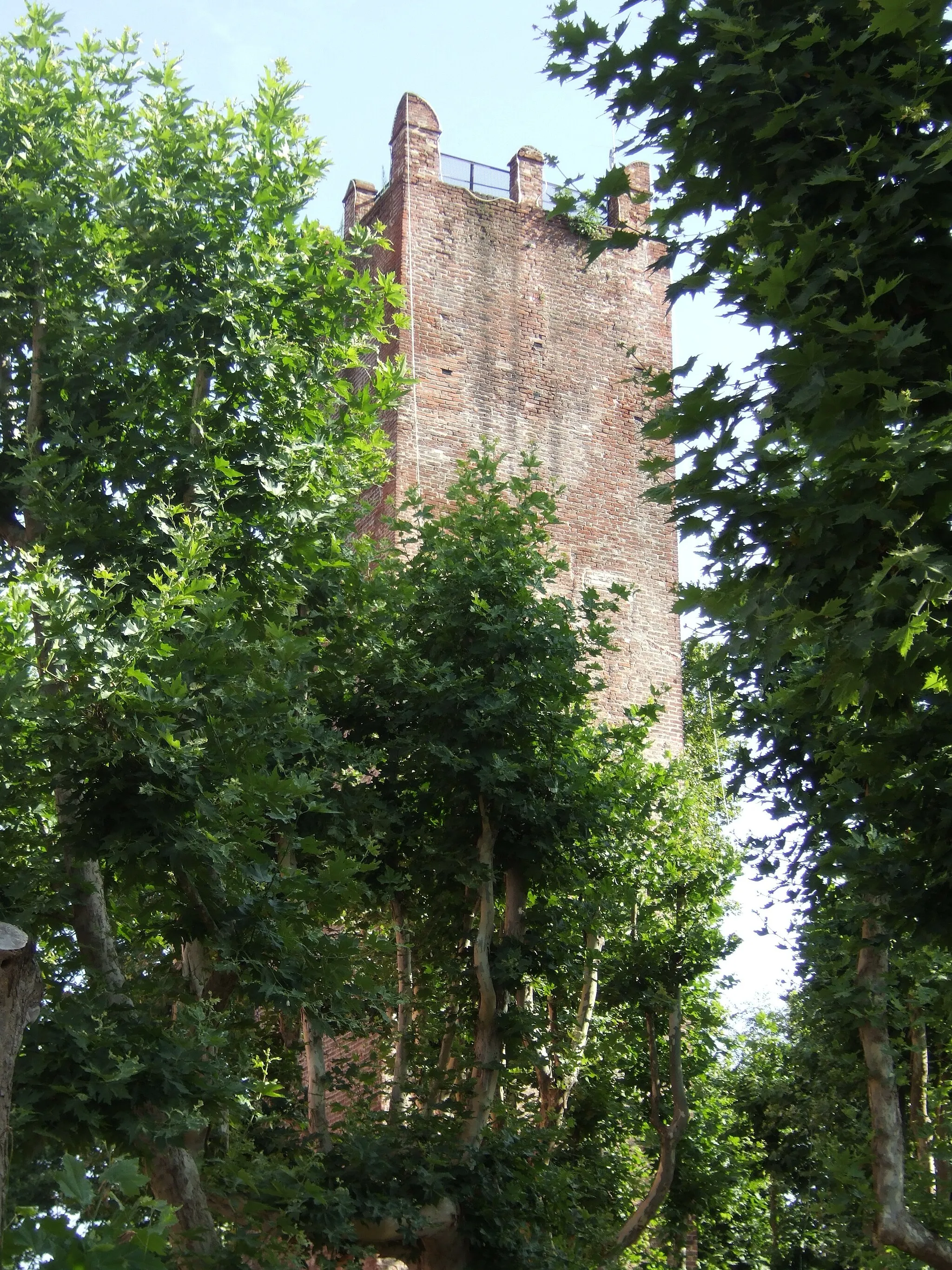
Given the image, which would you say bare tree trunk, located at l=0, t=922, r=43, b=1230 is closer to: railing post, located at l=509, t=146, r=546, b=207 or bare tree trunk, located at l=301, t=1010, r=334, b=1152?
bare tree trunk, located at l=301, t=1010, r=334, b=1152

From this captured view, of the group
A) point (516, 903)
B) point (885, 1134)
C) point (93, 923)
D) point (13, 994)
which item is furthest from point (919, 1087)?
point (13, 994)

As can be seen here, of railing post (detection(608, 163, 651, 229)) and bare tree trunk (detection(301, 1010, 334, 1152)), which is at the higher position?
railing post (detection(608, 163, 651, 229))

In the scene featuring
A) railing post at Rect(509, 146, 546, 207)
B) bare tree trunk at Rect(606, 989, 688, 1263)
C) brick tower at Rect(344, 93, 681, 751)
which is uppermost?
railing post at Rect(509, 146, 546, 207)

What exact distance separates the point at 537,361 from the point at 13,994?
775 inches

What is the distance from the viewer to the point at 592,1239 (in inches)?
519

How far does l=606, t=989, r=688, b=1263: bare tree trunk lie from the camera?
45.9ft

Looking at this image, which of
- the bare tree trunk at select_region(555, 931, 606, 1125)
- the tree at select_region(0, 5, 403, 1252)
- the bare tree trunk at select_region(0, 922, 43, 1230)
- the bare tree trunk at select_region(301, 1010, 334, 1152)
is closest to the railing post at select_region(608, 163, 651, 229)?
the tree at select_region(0, 5, 403, 1252)

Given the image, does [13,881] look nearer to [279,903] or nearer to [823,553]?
[279,903]

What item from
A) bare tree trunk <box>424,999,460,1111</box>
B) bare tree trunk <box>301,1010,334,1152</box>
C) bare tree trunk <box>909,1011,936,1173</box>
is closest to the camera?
bare tree trunk <box>301,1010,334,1152</box>

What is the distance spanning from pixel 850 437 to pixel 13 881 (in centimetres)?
644

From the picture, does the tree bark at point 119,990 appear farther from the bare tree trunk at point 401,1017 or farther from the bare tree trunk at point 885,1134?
the bare tree trunk at point 885,1134

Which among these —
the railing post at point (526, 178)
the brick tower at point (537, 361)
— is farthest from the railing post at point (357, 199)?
the railing post at point (526, 178)

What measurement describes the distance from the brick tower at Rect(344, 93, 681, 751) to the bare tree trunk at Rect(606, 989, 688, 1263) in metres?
7.42

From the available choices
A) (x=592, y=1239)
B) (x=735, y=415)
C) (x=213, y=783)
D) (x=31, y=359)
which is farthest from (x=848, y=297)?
(x=592, y=1239)
